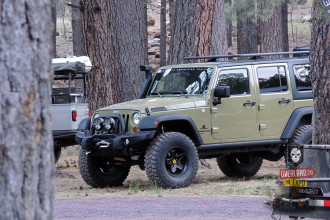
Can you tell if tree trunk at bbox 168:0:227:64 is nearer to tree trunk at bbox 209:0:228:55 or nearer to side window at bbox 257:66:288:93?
tree trunk at bbox 209:0:228:55

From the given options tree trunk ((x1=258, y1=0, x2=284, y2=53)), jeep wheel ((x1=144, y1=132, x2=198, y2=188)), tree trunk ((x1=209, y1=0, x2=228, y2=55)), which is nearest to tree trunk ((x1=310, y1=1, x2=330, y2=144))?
jeep wheel ((x1=144, y1=132, x2=198, y2=188))

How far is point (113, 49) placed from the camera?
50.2ft

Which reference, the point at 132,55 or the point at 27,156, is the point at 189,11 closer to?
the point at 132,55

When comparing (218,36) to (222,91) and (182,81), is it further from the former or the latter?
(222,91)

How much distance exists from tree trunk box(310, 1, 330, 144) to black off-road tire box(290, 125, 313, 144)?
307 cm

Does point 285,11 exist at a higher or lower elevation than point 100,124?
higher

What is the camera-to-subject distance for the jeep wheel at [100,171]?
1166 centimetres

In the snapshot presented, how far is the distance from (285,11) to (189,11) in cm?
2201

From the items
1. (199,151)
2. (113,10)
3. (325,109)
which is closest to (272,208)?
(325,109)

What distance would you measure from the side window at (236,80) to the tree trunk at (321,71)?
288 cm

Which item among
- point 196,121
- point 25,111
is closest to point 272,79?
point 196,121

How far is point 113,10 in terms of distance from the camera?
600 inches

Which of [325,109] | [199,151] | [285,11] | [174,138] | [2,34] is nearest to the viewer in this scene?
[2,34]

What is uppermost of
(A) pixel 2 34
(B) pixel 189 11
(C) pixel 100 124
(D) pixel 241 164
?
(B) pixel 189 11
